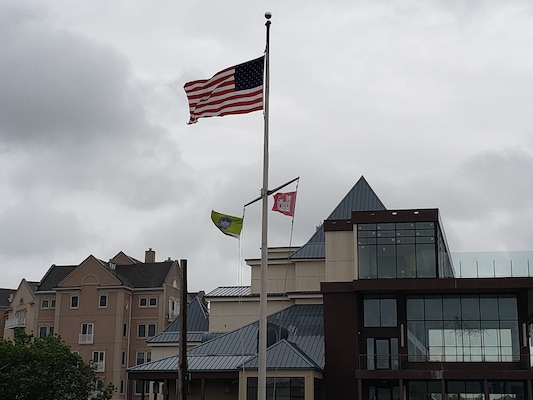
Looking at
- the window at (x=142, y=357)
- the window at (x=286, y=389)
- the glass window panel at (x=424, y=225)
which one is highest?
the glass window panel at (x=424, y=225)

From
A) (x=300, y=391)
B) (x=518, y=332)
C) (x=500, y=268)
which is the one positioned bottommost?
(x=300, y=391)

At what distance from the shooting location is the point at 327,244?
53.5 m

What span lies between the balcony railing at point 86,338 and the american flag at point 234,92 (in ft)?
198

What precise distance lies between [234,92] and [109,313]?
60582 millimetres

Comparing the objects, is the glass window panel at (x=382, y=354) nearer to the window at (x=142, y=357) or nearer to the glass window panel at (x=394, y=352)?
the glass window panel at (x=394, y=352)

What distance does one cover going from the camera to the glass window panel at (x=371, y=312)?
51.5 m

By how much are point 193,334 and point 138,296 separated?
18317 millimetres

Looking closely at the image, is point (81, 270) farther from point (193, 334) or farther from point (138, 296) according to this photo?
point (193, 334)

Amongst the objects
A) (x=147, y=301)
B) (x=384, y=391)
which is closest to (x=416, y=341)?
(x=384, y=391)

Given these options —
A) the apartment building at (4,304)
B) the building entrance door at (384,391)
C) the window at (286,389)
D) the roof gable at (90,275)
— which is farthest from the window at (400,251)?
the apartment building at (4,304)

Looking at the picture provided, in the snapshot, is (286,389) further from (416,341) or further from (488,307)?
(488,307)

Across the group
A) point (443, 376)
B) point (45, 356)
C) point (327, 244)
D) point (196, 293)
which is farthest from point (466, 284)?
point (196, 293)

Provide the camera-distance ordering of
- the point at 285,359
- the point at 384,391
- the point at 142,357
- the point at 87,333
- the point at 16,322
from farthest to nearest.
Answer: the point at 16,322 → the point at 142,357 → the point at 87,333 → the point at 384,391 → the point at 285,359

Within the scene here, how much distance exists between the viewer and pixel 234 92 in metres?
23.6
